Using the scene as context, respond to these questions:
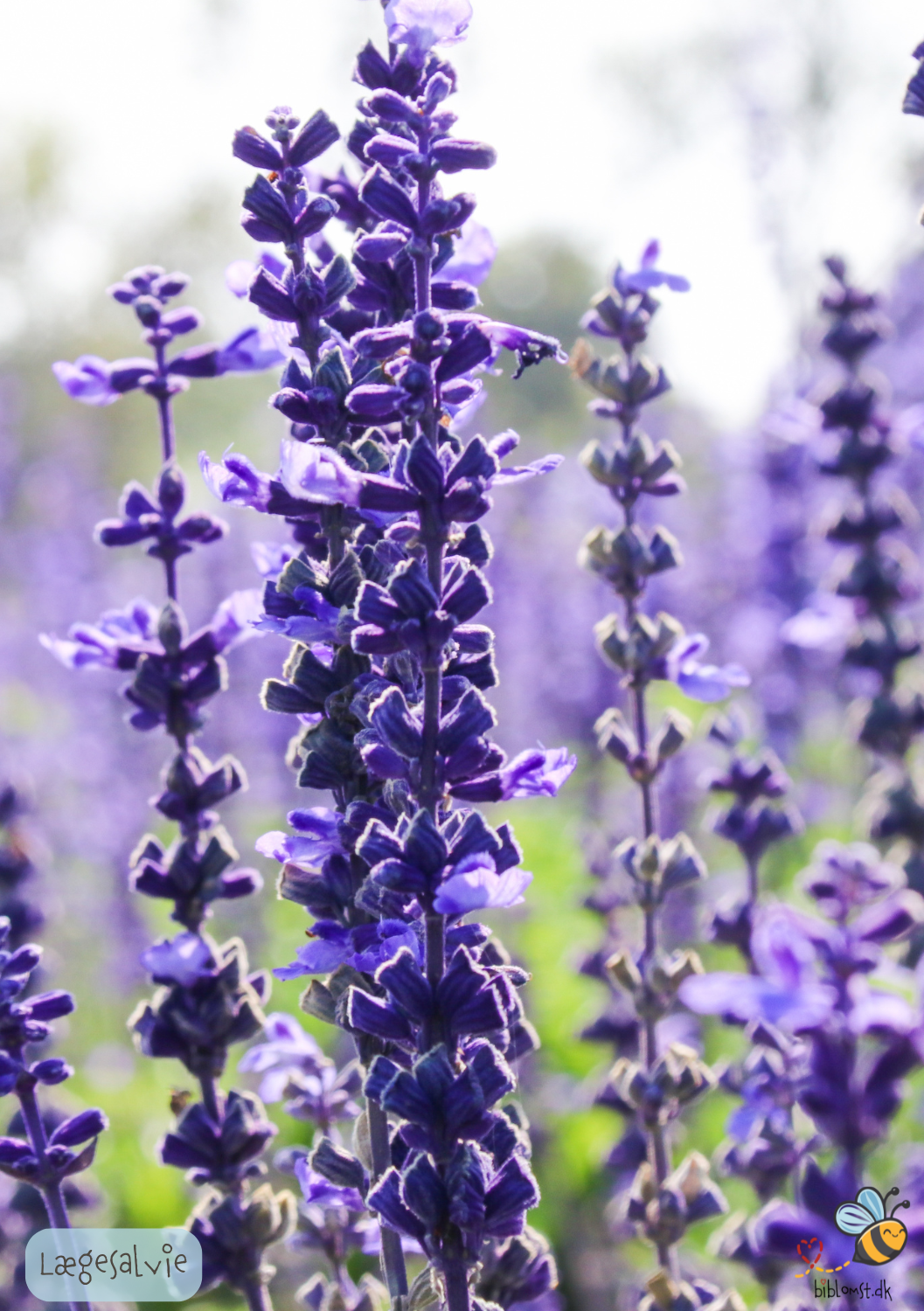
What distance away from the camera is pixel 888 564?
A: 3.29m

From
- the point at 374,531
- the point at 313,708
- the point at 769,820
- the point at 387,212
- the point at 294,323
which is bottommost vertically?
the point at 769,820

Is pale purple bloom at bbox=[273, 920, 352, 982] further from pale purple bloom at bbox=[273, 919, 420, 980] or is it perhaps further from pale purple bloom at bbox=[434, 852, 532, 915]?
pale purple bloom at bbox=[434, 852, 532, 915]

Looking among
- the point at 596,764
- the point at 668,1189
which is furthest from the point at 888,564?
the point at 596,764

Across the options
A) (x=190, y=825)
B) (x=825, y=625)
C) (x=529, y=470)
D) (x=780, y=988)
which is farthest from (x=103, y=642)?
(x=825, y=625)

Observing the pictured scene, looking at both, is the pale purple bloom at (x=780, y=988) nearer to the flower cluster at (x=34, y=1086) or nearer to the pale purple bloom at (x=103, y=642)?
the flower cluster at (x=34, y=1086)

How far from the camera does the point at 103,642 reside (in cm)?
188

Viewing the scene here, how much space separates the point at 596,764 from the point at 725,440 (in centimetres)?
515

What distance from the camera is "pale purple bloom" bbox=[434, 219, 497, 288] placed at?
1.76 m

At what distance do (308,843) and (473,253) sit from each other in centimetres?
88

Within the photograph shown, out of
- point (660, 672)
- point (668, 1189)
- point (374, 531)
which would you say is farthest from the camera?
point (660, 672)

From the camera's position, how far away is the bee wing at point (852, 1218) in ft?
4.30

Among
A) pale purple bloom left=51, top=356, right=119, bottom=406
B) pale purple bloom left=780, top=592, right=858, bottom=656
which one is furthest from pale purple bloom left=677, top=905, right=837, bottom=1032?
pale purple bloom left=780, top=592, right=858, bottom=656

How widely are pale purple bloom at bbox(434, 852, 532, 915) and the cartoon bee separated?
55 centimetres

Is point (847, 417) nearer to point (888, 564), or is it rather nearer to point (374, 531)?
point (888, 564)
